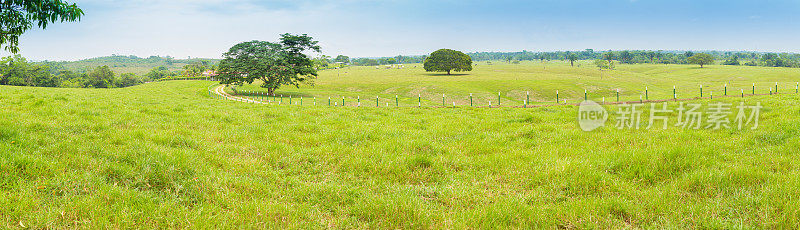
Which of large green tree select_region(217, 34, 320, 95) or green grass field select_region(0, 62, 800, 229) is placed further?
large green tree select_region(217, 34, 320, 95)

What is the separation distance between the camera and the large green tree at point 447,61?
438ft

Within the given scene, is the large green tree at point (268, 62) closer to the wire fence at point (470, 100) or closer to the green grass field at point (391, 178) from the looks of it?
the wire fence at point (470, 100)

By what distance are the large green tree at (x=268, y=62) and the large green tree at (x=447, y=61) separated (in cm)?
7407

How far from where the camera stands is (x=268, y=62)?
6103 cm

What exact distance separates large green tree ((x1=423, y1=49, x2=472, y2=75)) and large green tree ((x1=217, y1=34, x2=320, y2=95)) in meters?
74.1

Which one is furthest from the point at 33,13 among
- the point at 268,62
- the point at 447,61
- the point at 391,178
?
the point at 447,61

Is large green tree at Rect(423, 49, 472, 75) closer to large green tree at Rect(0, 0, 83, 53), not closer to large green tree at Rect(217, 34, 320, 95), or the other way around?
large green tree at Rect(217, 34, 320, 95)

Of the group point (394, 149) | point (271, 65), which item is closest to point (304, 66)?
point (271, 65)

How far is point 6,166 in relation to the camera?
5.63 metres

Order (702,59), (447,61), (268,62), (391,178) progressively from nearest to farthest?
1. (391,178)
2. (268,62)
3. (447,61)
4. (702,59)

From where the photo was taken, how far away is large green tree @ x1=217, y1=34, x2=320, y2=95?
62.2 m

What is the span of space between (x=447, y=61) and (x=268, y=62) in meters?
82.2

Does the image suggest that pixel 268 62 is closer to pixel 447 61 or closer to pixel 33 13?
pixel 33 13

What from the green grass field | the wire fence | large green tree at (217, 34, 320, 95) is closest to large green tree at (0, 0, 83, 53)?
the green grass field
